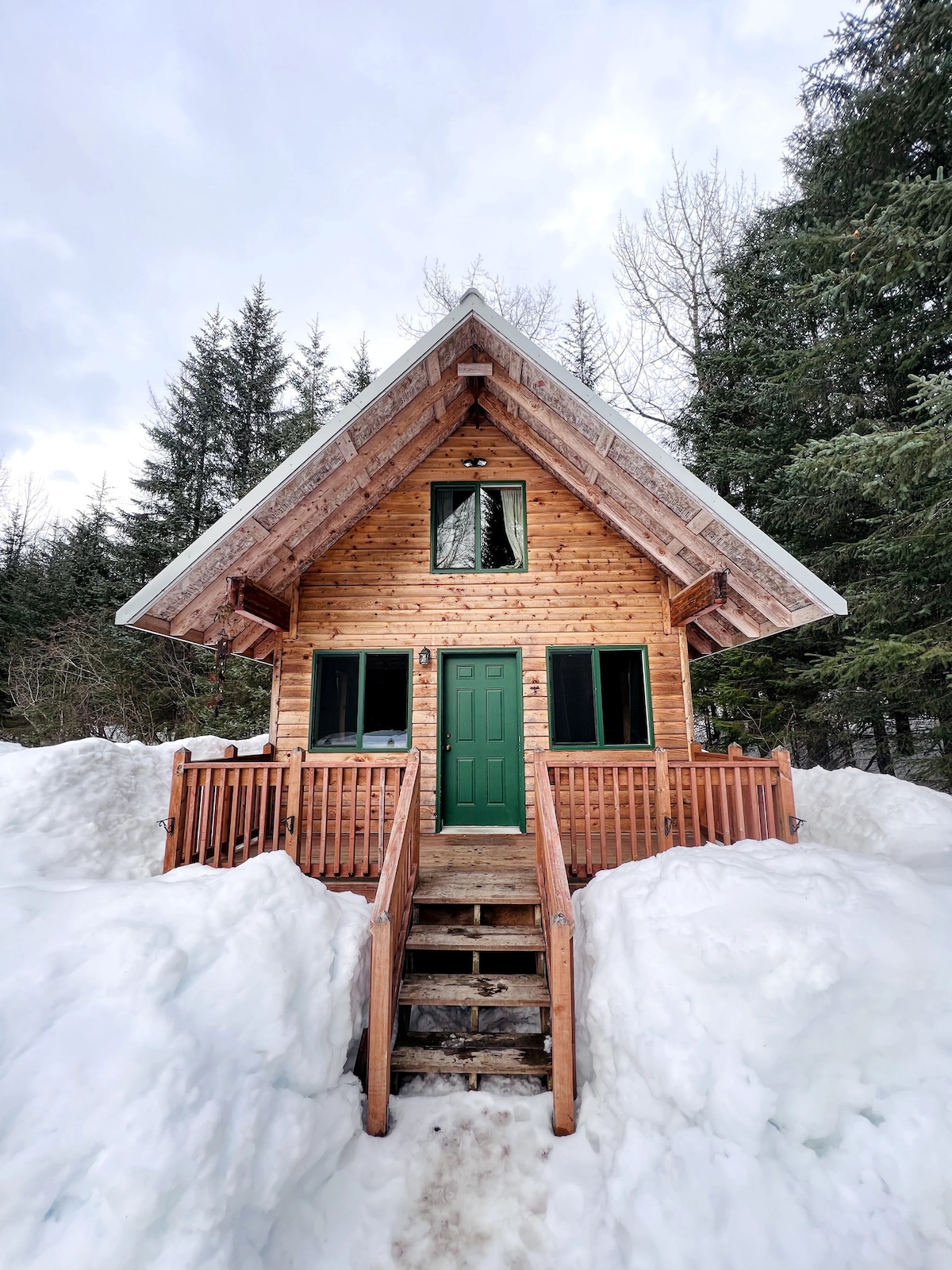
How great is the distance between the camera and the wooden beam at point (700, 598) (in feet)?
18.0

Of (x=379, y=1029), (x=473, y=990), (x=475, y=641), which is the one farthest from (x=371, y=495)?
(x=379, y=1029)

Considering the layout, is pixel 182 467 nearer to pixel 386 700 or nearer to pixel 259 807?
pixel 386 700

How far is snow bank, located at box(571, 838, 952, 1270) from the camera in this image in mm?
2203

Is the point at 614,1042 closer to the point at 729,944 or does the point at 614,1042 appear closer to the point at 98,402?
the point at 729,944

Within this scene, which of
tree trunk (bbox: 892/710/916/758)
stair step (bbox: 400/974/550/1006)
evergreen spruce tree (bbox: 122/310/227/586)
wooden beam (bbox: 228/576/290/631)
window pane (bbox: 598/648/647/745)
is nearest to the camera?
stair step (bbox: 400/974/550/1006)

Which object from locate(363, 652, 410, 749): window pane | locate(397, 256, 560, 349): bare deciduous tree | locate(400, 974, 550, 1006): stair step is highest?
locate(397, 256, 560, 349): bare deciduous tree

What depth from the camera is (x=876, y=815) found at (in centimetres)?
580

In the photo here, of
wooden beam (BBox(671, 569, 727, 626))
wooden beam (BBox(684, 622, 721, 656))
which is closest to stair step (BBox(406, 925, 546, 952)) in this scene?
wooden beam (BBox(671, 569, 727, 626))

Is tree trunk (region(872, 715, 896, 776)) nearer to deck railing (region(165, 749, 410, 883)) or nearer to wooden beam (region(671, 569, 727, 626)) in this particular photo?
wooden beam (region(671, 569, 727, 626))

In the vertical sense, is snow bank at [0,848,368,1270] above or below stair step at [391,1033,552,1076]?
above

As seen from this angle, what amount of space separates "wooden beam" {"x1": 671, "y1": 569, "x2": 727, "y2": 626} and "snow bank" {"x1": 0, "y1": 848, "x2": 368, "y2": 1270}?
426 cm

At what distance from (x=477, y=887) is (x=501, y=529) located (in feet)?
14.2

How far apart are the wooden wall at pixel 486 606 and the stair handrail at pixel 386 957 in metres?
2.81

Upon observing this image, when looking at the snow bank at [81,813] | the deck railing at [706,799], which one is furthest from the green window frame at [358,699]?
the deck railing at [706,799]
